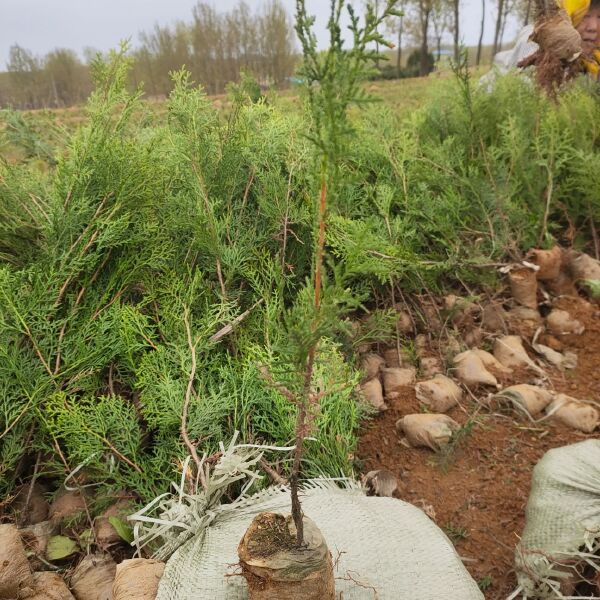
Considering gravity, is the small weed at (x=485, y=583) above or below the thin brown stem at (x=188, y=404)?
below

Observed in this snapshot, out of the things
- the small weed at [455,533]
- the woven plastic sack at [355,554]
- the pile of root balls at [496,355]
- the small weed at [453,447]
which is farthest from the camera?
the pile of root balls at [496,355]

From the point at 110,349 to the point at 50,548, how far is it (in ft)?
1.78

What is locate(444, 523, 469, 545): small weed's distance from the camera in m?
1.45

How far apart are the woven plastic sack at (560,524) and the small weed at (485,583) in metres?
0.07

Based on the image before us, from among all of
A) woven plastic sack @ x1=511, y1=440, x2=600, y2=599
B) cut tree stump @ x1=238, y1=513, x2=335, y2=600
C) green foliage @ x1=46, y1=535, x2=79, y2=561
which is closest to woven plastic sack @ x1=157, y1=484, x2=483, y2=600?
cut tree stump @ x1=238, y1=513, x2=335, y2=600

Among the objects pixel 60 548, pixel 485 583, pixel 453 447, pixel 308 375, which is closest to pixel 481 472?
pixel 453 447

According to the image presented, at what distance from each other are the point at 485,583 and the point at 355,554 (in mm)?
470

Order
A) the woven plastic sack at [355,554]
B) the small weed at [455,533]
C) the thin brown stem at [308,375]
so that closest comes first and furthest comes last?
the thin brown stem at [308,375]
the woven plastic sack at [355,554]
the small weed at [455,533]

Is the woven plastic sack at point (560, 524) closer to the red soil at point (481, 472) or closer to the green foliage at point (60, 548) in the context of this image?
the red soil at point (481, 472)

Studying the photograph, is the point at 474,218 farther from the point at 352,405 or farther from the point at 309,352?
the point at 309,352

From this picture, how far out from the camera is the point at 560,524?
1310 mm

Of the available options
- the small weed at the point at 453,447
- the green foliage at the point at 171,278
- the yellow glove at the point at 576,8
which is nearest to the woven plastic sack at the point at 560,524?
the small weed at the point at 453,447

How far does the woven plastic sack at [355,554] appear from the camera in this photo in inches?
40.4

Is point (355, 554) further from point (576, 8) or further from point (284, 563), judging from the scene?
point (576, 8)
